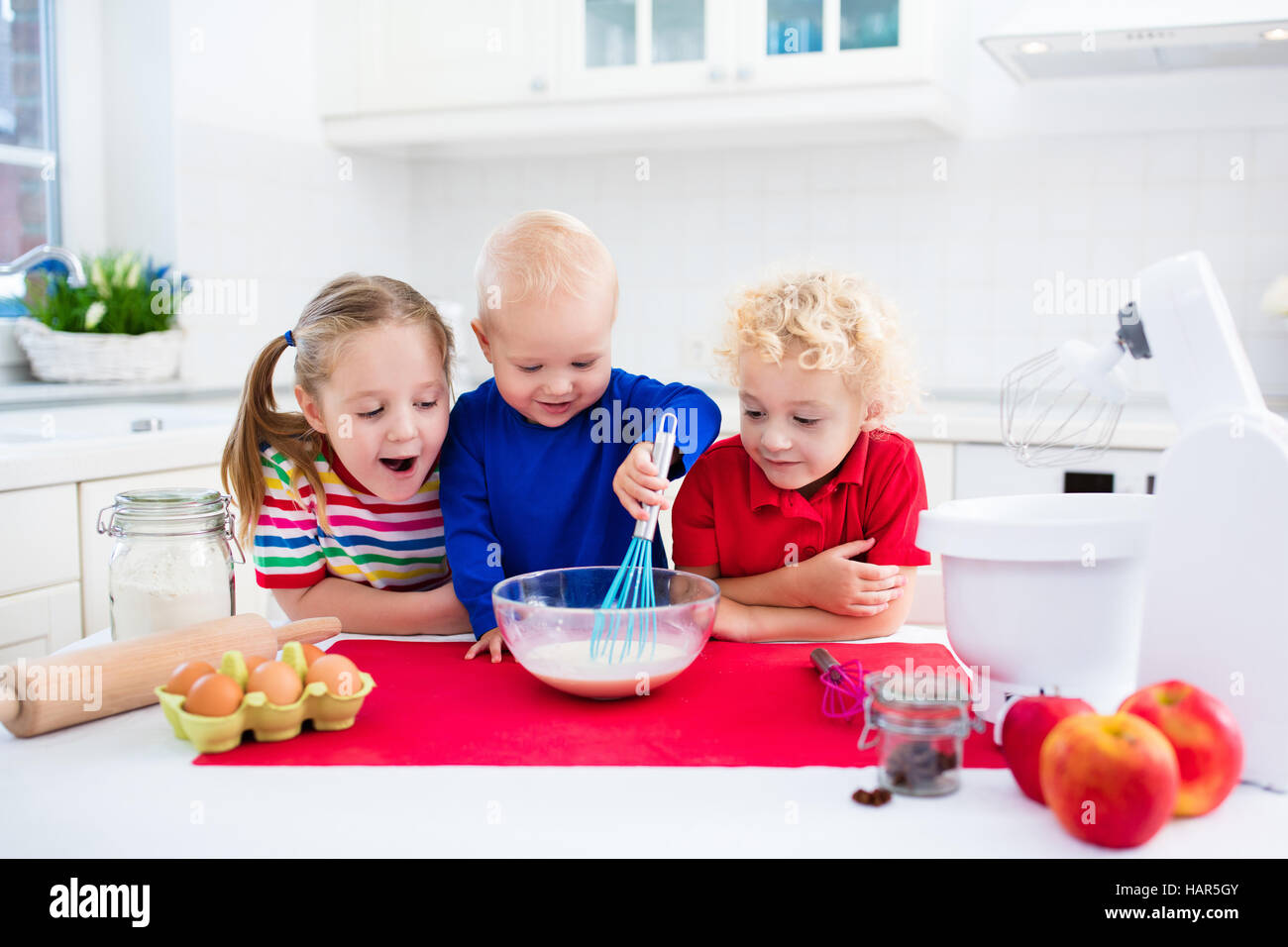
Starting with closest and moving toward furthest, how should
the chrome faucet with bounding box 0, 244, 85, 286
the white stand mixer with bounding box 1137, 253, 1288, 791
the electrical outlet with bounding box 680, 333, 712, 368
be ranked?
the white stand mixer with bounding box 1137, 253, 1288, 791 → the chrome faucet with bounding box 0, 244, 85, 286 → the electrical outlet with bounding box 680, 333, 712, 368

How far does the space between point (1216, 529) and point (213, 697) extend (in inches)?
27.0

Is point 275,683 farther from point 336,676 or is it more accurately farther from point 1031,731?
point 1031,731

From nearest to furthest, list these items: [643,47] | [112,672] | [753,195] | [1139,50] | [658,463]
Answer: [112,672]
[658,463]
[1139,50]
[643,47]
[753,195]

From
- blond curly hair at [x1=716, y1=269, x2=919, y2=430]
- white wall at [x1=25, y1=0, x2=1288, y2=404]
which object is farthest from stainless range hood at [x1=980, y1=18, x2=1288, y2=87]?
blond curly hair at [x1=716, y1=269, x2=919, y2=430]

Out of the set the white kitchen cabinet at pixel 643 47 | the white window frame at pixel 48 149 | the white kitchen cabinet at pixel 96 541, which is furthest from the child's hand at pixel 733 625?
the white window frame at pixel 48 149

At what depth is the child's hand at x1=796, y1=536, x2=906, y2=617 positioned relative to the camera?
1.12 meters

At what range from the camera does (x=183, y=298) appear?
8.20 feet

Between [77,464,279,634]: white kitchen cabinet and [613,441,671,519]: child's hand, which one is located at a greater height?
[613,441,671,519]: child's hand

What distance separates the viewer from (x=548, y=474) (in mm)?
1231

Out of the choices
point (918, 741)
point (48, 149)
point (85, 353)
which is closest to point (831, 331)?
point (918, 741)

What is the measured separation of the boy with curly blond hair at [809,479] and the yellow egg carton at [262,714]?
1.35ft

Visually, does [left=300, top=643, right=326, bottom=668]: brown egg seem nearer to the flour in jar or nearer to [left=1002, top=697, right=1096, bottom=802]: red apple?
the flour in jar

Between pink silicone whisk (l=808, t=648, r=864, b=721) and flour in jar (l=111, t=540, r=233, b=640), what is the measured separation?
55 centimetres

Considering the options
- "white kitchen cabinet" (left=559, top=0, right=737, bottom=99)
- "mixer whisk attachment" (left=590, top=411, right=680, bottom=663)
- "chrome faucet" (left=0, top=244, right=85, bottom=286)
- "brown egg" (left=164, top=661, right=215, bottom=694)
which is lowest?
"brown egg" (left=164, top=661, right=215, bottom=694)
